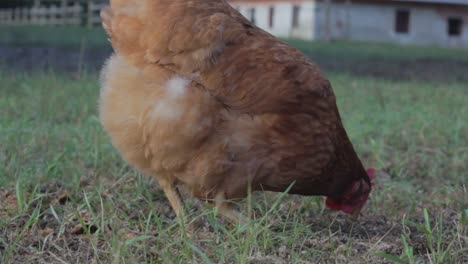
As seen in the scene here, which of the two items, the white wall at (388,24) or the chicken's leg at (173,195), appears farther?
the white wall at (388,24)

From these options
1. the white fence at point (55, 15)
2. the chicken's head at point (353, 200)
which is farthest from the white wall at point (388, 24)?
the chicken's head at point (353, 200)

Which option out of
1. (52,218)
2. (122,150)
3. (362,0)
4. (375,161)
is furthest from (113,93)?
(362,0)

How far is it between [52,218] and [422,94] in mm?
5700

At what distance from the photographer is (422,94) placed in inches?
292

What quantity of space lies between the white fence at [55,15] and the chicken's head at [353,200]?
2468cm

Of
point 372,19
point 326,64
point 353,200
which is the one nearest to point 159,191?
point 353,200

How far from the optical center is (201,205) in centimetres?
322

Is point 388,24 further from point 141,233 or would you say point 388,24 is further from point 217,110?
point 141,233

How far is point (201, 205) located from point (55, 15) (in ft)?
88.6

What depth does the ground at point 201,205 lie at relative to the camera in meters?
2.20

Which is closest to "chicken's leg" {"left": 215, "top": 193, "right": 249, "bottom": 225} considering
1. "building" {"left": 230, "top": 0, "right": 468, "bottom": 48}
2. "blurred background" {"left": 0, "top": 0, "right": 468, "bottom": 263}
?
"blurred background" {"left": 0, "top": 0, "right": 468, "bottom": 263}

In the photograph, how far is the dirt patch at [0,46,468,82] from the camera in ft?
27.4

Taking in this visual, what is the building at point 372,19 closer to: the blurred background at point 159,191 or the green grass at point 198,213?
the blurred background at point 159,191

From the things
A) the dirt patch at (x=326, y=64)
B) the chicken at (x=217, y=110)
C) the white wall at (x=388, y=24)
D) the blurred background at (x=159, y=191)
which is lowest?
the white wall at (x=388, y=24)
